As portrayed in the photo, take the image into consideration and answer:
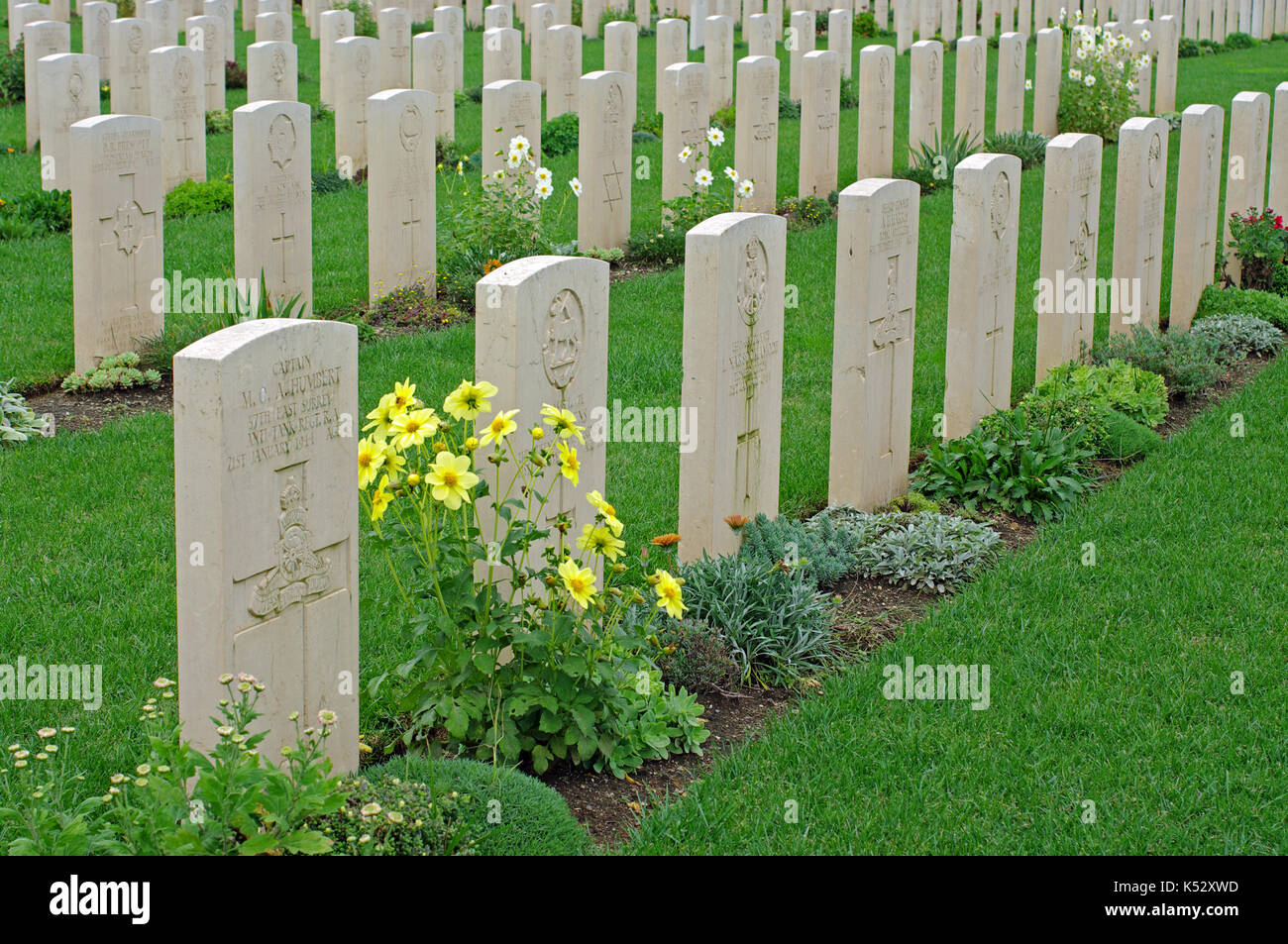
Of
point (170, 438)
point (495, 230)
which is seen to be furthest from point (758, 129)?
point (170, 438)

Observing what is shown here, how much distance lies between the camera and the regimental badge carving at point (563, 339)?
195 inches

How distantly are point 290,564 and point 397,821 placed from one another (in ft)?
2.65

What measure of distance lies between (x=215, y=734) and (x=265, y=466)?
721mm

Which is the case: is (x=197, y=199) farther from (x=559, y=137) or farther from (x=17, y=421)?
(x=17, y=421)

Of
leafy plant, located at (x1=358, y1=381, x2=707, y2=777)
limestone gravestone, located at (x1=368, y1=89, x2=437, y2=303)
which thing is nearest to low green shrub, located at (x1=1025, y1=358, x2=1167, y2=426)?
leafy plant, located at (x1=358, y1=381, x2=707, y2=777)

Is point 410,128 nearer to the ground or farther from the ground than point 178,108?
nearer to the ground

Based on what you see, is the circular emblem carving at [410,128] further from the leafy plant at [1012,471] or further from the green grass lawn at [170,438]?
the leafy plant at [1012,471]

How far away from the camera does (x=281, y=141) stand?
29.6ft

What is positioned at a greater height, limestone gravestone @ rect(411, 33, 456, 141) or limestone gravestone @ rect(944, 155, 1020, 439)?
limestone gravestone @ rect(411, 33, 456, 141)

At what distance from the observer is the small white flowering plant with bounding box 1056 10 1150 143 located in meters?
17.0

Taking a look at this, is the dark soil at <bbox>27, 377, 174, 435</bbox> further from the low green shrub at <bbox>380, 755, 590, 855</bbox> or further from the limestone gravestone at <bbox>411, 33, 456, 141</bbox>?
the limestone gravestone at <bbox>411, 33, 456, 141</bbox>

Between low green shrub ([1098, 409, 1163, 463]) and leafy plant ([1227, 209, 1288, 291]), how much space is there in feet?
13.0

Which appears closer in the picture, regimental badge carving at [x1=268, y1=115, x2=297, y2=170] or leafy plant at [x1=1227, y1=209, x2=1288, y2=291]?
regimental badge carving at [x1=268, y1=115, x2=297, y2=170]

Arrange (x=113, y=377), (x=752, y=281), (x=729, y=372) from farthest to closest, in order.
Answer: (x=113, y=377) < (x=752, y=281) < (x=729, y=372)
